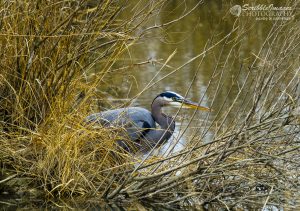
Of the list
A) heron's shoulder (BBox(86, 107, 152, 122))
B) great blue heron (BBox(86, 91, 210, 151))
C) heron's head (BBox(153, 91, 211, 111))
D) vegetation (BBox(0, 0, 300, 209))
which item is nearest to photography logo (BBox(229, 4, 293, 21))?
vegetation (BBox(0, 0, 300, 209))

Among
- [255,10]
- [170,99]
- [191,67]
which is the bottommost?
[191,67]

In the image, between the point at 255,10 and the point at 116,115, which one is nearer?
the point at 116,115

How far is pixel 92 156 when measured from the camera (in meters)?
5.73

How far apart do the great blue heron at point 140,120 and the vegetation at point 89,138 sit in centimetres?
14

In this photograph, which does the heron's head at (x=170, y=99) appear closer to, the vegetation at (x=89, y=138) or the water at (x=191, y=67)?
the water at (x=191, y=67)

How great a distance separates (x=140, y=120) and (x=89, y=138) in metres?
0.84

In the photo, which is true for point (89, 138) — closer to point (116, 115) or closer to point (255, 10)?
point (116, 115)

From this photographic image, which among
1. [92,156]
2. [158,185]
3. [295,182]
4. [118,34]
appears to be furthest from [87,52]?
[295,182]

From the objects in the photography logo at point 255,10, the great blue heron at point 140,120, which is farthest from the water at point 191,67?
the photography logo at point 255,10

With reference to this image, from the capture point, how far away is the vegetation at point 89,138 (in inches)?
211

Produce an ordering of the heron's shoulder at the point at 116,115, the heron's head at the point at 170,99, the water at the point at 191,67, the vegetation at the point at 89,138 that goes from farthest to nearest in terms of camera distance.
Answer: the water at the point at 191,67, the heron's head at the point at 170,99, the heron's shoulder at the point at 116,115, the vegetation at the point at 89,138

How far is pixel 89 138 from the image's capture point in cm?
574

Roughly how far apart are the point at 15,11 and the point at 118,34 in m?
0.77

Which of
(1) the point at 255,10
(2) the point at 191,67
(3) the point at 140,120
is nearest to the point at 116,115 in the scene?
(3) the point at 140,120
